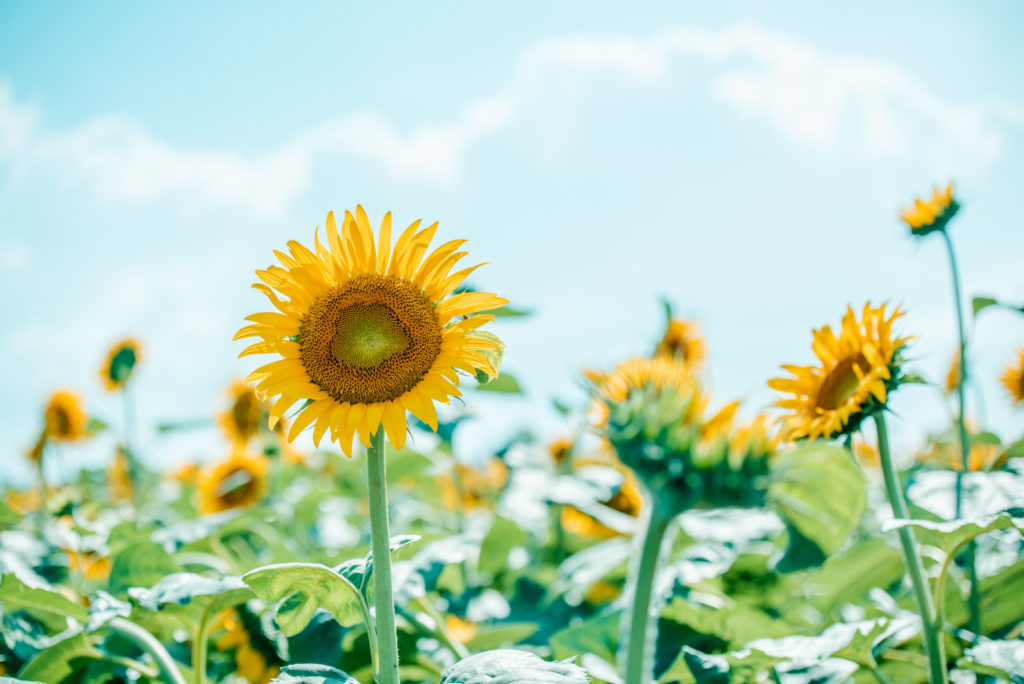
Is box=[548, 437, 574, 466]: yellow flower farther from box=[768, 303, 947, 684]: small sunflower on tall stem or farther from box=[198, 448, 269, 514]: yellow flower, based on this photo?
box=[768, 303, 947, 684]: small sunflower on tall stem

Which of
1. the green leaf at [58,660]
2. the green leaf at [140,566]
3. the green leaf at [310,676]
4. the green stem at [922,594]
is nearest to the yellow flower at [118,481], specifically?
the green leaf at [140,566]

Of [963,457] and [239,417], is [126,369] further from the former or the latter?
[963,457]

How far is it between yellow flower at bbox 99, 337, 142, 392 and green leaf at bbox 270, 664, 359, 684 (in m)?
3.90

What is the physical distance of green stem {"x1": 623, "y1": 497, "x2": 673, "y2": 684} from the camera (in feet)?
4.17

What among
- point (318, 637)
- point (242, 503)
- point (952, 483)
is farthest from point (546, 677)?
point (242, 503)

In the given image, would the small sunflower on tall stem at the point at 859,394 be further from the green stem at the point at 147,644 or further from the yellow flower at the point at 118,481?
the yellow flower at the point at 118,481

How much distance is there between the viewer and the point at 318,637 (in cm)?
176

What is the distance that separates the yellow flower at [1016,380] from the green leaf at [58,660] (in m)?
4.22

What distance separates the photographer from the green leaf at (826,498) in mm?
1662

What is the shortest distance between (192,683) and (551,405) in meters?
1.90

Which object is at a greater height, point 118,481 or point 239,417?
point 239,417

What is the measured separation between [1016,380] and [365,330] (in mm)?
3808

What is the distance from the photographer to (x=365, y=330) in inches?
55.7

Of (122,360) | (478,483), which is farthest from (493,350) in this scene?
(478,483)
